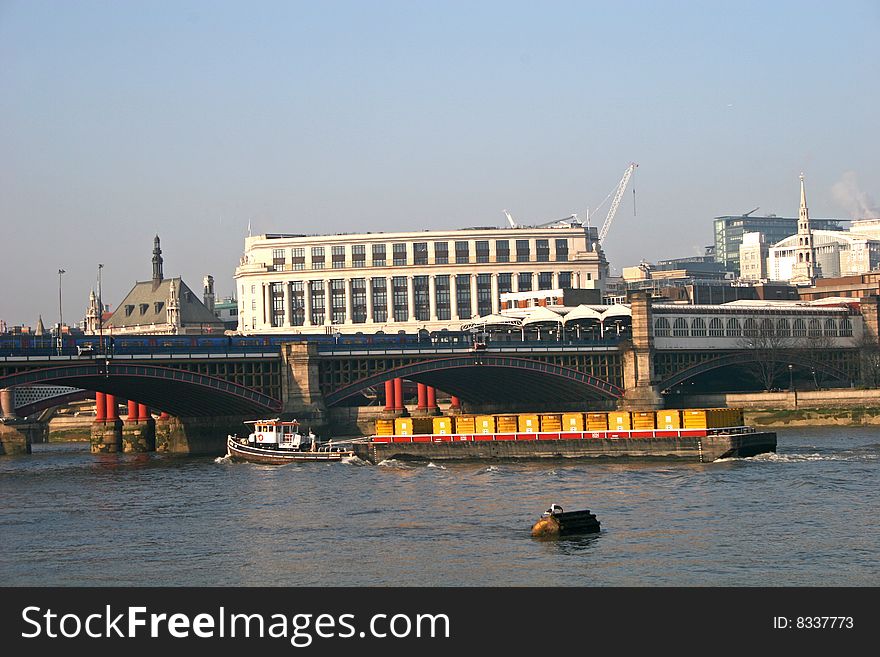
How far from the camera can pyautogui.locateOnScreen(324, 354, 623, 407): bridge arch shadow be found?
13975 cm

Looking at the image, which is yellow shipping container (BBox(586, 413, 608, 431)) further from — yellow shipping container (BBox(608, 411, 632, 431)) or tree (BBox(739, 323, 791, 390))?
tree (BBox(739, 323, 791, 390))

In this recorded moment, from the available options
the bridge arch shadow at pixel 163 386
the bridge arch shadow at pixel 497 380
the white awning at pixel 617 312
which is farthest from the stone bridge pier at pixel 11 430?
the white awning at pixel 617 312

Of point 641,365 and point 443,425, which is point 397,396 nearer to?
point 641,365

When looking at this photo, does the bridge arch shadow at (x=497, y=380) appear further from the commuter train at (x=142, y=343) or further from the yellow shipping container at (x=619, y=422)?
the yellow shipping container at (x=619, y=422)

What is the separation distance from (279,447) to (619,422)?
27128 mm

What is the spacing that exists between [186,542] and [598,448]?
47.7m

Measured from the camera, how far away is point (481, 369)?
146000 mm

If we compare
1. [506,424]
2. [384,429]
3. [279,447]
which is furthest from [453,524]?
[384,429]

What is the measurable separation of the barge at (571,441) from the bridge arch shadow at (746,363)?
169 feet

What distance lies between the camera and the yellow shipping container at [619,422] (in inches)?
4373

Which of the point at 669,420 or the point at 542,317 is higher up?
the point at 542,317
